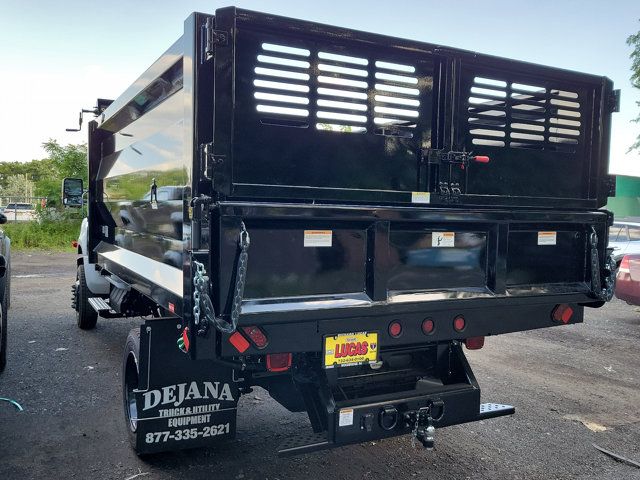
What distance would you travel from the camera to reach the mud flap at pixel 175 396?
3326mm

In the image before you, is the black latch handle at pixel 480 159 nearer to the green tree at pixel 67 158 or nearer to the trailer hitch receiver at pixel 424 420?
the trailer hitch receiver at pixel 424 420

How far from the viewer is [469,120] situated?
10.9 ft

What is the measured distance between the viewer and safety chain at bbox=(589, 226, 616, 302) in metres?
3.61

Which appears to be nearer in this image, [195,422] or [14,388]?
[195,422]

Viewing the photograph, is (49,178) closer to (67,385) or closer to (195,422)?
(67,385)

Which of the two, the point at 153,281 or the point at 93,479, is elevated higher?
the point at 153,281

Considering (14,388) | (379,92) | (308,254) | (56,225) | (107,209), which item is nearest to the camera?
(308,254)

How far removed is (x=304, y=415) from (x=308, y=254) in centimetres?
209

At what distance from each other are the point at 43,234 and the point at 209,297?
19.1 metres

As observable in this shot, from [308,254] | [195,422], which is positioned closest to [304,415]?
[195,422]

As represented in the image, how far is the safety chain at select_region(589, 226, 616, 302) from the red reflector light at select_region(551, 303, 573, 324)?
0.19m

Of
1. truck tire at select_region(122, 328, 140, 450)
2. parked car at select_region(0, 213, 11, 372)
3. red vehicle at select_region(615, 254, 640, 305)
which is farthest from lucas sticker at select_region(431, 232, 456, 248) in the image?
red vehicle at select_region(615, 254, 640, 305)

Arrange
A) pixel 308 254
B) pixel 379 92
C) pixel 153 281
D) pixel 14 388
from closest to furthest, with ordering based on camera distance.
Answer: pixel 308 254 → pixel 379 92 → pixel 153 281 → pixel 14 388

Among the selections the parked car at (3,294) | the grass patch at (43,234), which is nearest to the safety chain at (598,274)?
the parked car at (3,294)
